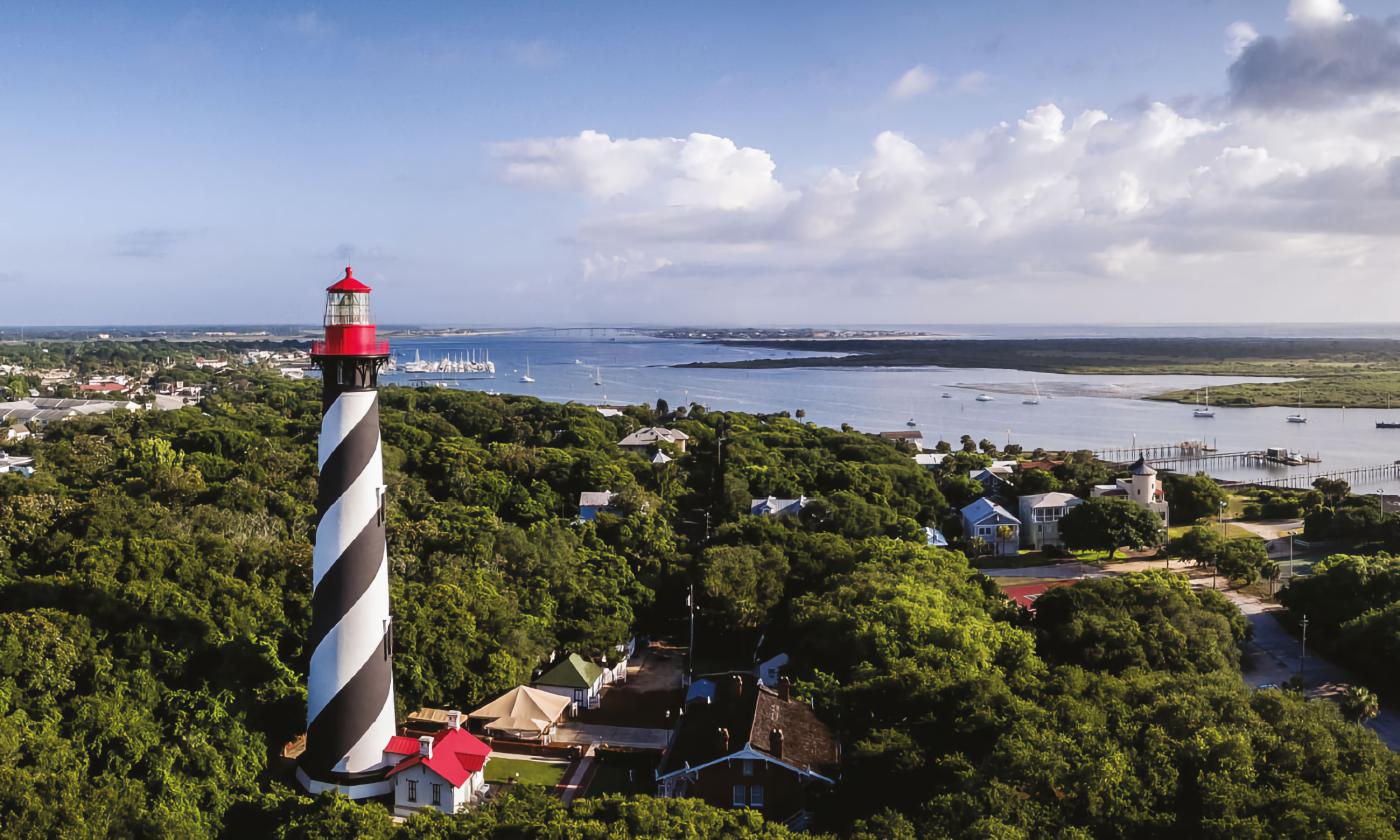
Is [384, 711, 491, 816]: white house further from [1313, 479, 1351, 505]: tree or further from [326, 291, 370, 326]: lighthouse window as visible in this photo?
[1313, 479, 1351, 505]: tree

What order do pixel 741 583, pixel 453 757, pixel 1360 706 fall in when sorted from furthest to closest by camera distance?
pixel 741 583 < pixel 1360 706 < pixel 453 757

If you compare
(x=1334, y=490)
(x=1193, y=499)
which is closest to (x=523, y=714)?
(x=1193, y=499)

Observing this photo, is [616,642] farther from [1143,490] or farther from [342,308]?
[1143,490]

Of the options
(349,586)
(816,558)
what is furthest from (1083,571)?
(349,586)

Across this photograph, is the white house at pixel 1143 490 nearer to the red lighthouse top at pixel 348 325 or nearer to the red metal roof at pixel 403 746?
the red metal roof at pixel 403 746

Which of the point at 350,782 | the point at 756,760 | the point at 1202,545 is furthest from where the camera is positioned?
the point at 1202,545

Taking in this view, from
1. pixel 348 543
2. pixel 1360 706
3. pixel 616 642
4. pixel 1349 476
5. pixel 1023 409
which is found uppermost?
pixel 348 543

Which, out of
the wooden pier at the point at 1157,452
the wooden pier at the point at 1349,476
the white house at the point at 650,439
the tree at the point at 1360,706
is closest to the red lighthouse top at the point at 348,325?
the tree at the point at 1360,706
